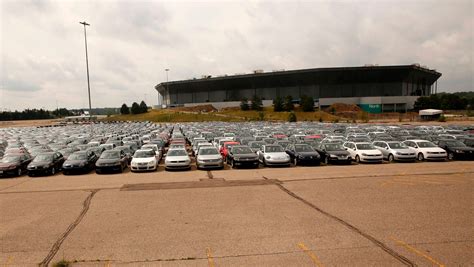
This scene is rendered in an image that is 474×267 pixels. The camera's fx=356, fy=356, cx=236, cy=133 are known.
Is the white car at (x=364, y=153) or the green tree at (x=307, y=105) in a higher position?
the green tree at (x=307, y=105)

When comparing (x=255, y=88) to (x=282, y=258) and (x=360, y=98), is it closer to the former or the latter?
(x=360, y=98)

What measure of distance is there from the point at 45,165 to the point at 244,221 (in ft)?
48.5

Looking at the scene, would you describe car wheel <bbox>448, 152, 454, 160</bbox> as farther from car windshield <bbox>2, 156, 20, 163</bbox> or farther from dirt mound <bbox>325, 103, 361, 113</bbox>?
dirt mound <bbox>325, 103, 361, 113</bbox>

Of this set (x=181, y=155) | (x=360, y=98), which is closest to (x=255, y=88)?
(x=360, y=98)

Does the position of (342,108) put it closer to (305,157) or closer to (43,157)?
(305,157)

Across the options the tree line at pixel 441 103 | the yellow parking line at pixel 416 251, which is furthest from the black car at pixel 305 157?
the tree line at pixel 441 103

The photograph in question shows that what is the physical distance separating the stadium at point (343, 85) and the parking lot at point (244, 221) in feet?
354

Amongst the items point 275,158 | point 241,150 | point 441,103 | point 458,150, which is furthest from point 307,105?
point 275,158

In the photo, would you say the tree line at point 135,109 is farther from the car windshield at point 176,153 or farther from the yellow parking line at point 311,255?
the yellow parking line at point 311,255

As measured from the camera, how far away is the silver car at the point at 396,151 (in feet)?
69.7

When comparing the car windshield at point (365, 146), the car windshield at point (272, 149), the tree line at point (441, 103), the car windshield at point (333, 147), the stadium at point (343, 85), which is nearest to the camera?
the car windshield at point (272, 149)

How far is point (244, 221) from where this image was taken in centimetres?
939

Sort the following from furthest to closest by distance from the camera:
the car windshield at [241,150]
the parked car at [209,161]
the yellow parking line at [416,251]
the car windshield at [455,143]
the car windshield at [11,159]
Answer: the car windshield at [455,143] → the car windshield at [241,150] → the car windshield at [11,159] → the parked car at [209,161] → the yellow parking line at [416,251]

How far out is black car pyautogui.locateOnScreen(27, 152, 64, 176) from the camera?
19281 mm
